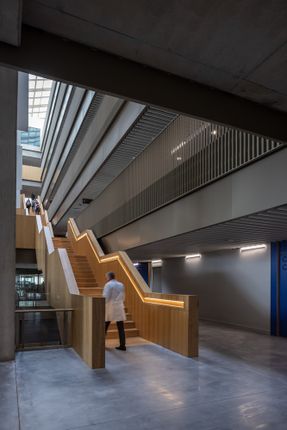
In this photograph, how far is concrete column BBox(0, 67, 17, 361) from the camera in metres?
6.35

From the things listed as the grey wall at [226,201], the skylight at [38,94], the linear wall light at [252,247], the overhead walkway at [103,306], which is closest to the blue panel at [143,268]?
the overhead walkway at [103,306]

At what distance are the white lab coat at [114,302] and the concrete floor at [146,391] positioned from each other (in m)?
0.65

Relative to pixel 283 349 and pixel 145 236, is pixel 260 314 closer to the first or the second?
pixel 283 349

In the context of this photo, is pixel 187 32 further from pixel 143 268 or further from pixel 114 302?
pixel 143 268

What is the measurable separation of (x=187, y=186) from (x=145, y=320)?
10.7ft

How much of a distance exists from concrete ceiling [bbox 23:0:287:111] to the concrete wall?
751 centimetres

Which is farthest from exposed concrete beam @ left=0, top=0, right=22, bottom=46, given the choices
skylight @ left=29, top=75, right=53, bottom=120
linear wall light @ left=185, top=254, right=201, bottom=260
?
skylight @ left=29, top=75, right=53, bottom=120

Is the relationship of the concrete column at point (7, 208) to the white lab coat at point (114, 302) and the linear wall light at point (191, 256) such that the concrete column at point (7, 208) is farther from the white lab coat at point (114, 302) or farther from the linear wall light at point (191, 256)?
the linear wall light at point (191, 256)

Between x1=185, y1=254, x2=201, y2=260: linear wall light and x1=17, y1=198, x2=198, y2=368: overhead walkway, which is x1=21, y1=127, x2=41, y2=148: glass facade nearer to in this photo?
x1=17, y1=198, x2=198, y2=368: overhead walkway

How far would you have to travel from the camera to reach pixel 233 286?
11.4m

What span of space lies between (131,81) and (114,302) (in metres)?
5.08

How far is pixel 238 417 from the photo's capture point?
3.96 meters

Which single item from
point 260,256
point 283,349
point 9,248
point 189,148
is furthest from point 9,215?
point 260,256

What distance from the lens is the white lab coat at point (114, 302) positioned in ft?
24.5
